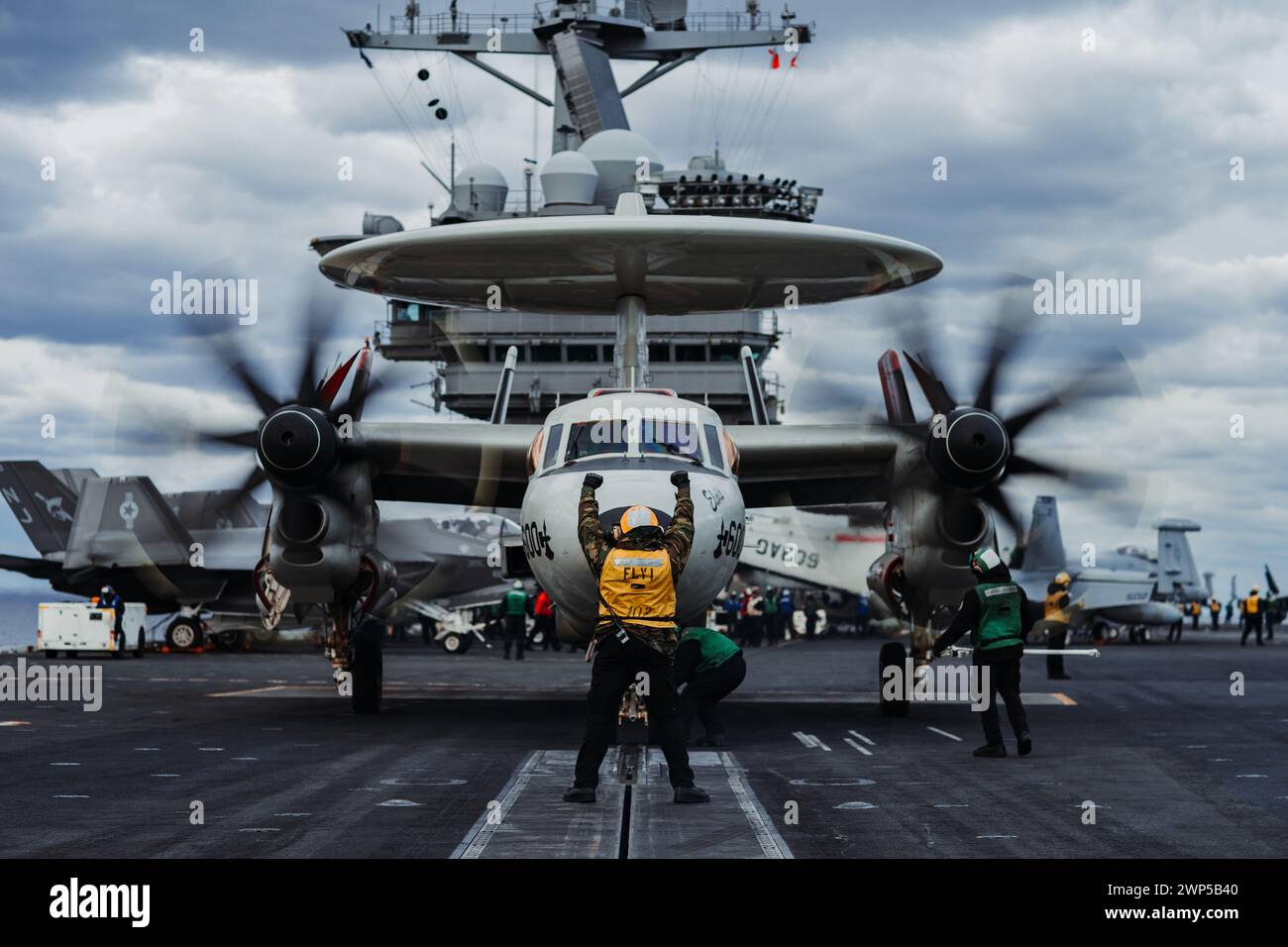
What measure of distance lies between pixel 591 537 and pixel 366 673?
992 centimetres

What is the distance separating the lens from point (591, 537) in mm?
11539

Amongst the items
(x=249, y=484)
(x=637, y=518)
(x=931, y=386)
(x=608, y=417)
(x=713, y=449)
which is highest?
(x=931, y=386)

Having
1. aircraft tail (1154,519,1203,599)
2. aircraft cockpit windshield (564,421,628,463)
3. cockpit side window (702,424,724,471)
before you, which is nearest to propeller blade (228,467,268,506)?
aircraft cockpit windshield (564,421,628,463)

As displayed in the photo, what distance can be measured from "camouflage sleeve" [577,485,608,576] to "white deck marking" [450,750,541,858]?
6.53 ft

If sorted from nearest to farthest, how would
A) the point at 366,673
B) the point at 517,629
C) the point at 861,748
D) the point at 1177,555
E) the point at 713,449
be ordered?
the point at 713,449, the point at 861,748, the point at 366,673, the point at 517,629, the point at 1177,555

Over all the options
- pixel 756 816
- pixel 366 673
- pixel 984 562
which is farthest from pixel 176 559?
pixel 756 816

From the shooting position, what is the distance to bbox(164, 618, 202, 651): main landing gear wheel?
47.4 m

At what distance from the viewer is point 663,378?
5878cm

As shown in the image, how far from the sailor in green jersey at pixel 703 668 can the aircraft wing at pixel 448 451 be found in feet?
13.9

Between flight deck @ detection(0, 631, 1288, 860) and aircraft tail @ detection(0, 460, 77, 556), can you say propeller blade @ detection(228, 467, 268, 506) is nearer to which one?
flight deck @ detection(0, 631, 1288, 860)

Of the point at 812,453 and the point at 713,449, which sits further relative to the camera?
the point at 812,453

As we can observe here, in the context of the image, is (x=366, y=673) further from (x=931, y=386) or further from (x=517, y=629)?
(x=517, y=629)

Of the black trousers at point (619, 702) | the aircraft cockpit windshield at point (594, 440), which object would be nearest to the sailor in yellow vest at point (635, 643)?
the black trousers at point (619, 702)
